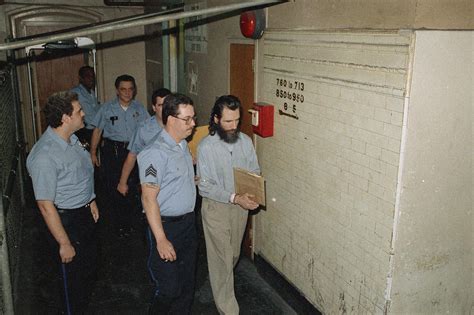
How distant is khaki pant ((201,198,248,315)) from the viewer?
3.74m

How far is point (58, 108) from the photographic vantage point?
3.27m

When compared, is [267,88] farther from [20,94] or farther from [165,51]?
[20,94]

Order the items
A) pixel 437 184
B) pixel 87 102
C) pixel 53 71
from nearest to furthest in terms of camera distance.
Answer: pixel 437 184, pixel 87 102, pixel 53 71

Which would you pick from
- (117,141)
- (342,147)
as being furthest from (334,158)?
(117,141)

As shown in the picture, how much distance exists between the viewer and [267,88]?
167 inches

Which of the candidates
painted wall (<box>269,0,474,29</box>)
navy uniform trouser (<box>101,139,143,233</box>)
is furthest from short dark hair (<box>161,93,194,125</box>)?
navy uniform trouser (<box>101,139,143,233</box>)

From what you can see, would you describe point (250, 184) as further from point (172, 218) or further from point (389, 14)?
point (389, 14)

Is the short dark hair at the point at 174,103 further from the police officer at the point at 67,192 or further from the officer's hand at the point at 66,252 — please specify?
the officer's hand at the point at 66,252

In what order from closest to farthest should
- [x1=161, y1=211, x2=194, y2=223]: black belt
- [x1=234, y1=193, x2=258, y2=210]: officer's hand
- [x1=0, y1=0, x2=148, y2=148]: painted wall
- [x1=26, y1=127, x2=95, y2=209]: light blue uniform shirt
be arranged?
[x1=26, y1=127, x2=95, y2=209]: light blue uniform shirt → [x1=161, y1=211, x2=194, y2=223]: black belt → [x1=234, y1=193, x2=258, y2=210]: officer's hand → [x1=0, y1=0, x2=148, y2=148]: painted wall

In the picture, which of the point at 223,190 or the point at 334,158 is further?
the point at 223,190

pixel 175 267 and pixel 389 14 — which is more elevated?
pixel 389 14

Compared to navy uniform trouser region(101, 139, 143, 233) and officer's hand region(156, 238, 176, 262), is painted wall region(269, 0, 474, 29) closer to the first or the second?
officer's hand region(156, 238, 176, 262)

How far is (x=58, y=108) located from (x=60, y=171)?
0.47 metres

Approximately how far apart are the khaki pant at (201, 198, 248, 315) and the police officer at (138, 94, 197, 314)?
11.0 inches
